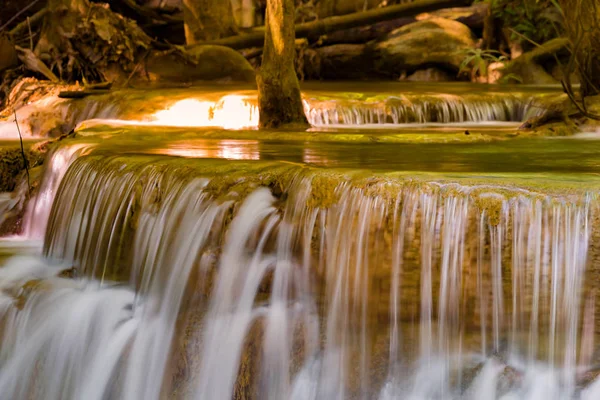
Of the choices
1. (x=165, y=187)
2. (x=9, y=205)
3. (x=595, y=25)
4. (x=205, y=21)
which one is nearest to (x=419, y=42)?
(x=205, y=21)

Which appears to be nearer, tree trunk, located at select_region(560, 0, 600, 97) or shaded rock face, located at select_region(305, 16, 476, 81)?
tree trunk, located at select_region(560, 0, 600, 97)

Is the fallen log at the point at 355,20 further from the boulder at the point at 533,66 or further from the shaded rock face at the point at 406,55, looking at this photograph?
the boulder at the point at 533,66

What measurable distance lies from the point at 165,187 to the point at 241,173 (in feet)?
2.19

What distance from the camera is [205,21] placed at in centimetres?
1831

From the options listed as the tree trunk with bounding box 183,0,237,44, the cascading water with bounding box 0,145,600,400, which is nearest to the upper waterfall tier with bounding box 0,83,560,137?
the cascading water with bounding box 0,145,600,400

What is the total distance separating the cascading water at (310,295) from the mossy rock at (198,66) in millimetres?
9115

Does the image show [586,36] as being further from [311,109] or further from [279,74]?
[311,109]

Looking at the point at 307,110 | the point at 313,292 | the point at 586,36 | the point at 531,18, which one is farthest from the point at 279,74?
the point at 531,18

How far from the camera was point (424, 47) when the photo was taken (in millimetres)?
17453

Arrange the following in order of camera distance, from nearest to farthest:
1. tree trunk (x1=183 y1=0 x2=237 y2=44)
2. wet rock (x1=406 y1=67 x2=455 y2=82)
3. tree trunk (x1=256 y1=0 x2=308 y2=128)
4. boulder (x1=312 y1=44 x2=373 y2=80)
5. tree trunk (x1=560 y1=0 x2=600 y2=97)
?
tree trunk (x1=560 y1=0 x2=600 y2=97)
tree trunk (x1=256 y1=0 x2=308 y2=128)
wet rock (x1=406 y1=67 x2=455 y2=82)
tree trunk (x1=183 y1=0 x2=237 y2=44)
boulder (x1=312 y1=44 x2=373 y2=80)

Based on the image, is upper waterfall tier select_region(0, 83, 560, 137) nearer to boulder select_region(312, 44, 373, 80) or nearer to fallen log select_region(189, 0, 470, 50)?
fallen log select_region(189, 0, 470, 50)

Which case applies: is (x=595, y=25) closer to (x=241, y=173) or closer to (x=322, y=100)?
(x=322, y=100)

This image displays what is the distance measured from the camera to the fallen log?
17984 millimetres

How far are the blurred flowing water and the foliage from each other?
466 inches
